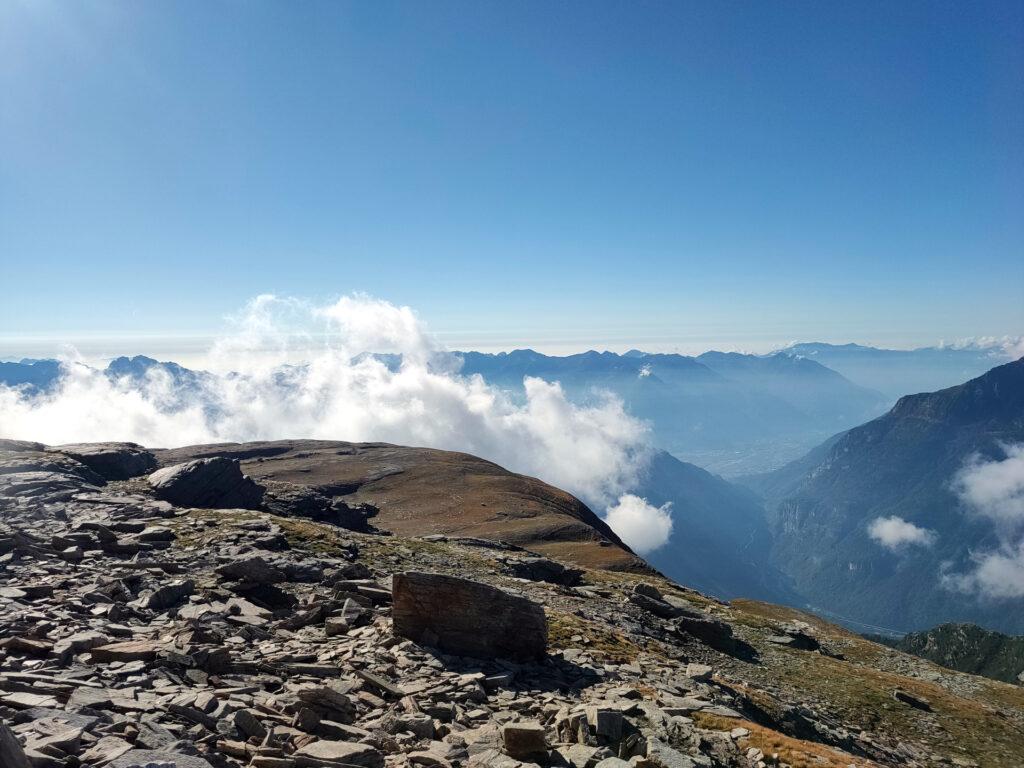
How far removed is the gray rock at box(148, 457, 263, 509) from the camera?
199ft

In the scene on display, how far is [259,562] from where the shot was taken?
29.8 metres

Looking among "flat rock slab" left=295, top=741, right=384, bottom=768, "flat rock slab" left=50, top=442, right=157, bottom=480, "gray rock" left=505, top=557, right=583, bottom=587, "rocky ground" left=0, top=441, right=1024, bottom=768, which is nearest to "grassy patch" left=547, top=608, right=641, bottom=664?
"rocky ground" left=0, top=441, right=1024, bottom=768

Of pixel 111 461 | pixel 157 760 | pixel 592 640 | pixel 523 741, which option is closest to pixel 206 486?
pixel 111 461

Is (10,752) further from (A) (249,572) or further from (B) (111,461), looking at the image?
(B) (111,461)

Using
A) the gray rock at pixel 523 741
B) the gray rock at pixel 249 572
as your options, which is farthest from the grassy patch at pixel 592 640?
the gray rock at pixel 249 572

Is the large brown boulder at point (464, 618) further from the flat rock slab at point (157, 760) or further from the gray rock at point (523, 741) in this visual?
the flat rock slab at point (157, 760)

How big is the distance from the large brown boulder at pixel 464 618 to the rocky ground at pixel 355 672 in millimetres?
73

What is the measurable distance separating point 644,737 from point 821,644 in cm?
4848

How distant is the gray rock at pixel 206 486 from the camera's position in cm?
6056

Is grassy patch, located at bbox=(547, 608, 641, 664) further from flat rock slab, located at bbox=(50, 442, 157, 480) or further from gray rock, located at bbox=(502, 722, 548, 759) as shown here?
flat rock slab, located at bbox=(50, 442, 157, 480)

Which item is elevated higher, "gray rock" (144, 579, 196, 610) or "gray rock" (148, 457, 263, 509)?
"gray rock" (144, 579, 196, 610)

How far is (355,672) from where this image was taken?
63.5 feet

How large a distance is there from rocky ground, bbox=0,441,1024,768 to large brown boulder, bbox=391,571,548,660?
73mm

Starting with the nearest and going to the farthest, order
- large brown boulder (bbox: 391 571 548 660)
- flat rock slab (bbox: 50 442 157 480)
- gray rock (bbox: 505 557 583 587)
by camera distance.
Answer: large brown boulder (bbox: 391 571 548 660) → gray rock (bbox: 505 557 583 587) → flat rock slab (bbox: 50 442 157 480)
